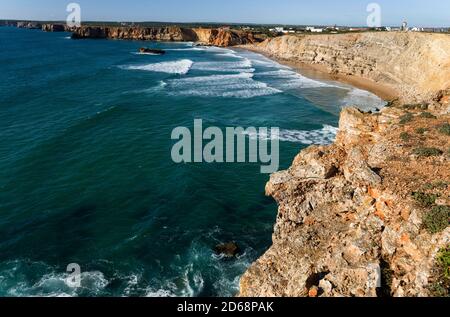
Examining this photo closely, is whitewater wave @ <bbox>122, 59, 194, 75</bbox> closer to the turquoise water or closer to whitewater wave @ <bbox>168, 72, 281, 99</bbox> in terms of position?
whitewater wave @ <bbox>168, 72, 281, 99</bbox>

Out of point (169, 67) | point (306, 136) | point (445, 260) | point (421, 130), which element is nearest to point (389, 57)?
point (306, 136)

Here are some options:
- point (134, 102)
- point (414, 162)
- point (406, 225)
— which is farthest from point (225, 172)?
point (134, 102)

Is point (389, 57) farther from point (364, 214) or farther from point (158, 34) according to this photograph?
point (158, 34)

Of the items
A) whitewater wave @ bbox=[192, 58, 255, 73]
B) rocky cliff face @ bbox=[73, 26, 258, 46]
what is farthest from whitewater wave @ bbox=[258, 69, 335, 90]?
rocky cliff face @ bbox=[73, 26, 258, 46]

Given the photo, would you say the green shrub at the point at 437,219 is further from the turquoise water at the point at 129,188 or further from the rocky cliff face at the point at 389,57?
the rocky cliff face at the point at 389,57

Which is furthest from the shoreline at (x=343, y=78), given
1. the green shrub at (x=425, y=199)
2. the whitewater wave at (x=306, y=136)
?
the green shrub at (x=425, y=199)
